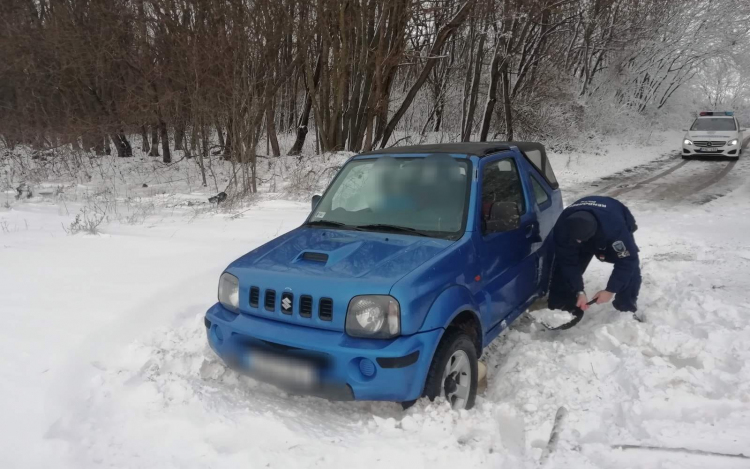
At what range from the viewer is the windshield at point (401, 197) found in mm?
3471

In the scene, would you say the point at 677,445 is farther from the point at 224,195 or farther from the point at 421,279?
the point at 224,195

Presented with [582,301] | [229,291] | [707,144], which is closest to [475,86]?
[707,144]

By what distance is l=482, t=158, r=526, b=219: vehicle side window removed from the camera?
366 cm

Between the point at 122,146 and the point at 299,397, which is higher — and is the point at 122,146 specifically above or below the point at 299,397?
above

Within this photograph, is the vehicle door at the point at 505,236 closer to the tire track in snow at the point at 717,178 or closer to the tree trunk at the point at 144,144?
the tire track in snow at the point at 717,178

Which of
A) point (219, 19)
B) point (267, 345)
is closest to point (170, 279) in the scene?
point (267, 345)

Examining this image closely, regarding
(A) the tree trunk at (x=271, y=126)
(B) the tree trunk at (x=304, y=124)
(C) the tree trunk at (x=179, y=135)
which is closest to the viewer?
(A) the tree trunk at (x=271, y=126)

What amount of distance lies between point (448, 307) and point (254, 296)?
1.14 meters

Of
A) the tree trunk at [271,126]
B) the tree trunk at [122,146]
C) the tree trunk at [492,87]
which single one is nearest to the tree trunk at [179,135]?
the tree trunk at [122,146]

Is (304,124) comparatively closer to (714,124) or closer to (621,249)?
(714,124)

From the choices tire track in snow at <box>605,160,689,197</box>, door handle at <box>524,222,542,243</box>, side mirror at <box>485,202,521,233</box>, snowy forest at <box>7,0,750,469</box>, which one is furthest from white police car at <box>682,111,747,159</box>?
side mirror at <box>485,202,521,233</box>

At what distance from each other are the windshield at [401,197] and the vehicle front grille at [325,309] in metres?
0.88

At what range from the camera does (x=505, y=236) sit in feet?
12.1

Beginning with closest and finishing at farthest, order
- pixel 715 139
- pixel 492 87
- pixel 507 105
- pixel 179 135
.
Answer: pixel 179 135, pixel 715 139, pixel 492 87, pixel 507 105
